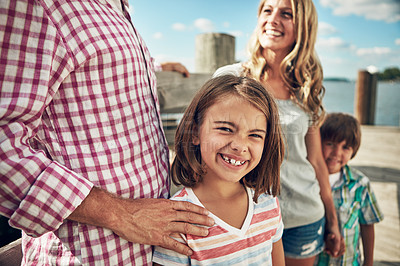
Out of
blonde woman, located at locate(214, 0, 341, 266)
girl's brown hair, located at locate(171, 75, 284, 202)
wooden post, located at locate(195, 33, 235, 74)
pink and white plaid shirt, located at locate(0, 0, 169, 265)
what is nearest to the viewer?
pink and white plaid shirt, located at locate(0, 0, 169, 265)

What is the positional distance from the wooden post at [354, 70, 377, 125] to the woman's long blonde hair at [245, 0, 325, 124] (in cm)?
592

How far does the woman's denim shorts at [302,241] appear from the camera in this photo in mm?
1654

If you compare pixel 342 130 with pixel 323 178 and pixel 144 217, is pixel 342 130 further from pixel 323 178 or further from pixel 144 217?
pixel 144 217

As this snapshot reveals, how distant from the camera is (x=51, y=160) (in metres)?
0.88

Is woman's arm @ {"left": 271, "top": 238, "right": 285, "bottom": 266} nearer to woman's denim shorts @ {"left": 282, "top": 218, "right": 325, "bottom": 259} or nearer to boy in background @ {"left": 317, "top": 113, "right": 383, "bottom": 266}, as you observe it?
woman's denim shorts @ {"left": 282, "top": 218, "right": 325, "bottom": 259}

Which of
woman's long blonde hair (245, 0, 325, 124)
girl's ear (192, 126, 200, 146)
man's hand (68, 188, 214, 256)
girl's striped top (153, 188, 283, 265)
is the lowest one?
girl's striped top (153, 188, 283, 265)

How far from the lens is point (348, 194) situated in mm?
1998

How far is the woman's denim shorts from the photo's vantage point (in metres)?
1.65

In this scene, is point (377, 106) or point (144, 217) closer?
point (144, 217)

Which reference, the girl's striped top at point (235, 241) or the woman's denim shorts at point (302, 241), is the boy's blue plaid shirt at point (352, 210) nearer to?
the woman's denim shorts at point (302, 241)

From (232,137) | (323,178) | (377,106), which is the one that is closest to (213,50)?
(323,178)

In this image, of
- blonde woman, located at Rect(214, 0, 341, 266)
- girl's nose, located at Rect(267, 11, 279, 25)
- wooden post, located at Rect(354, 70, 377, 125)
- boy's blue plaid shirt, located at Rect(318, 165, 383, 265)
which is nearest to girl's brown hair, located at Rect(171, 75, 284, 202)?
blonde woman, located at Rect(214, 0, 341, 266)

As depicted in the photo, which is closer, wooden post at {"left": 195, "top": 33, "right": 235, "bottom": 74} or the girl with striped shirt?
the girl with striped shirt

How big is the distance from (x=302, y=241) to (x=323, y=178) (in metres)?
0.39
